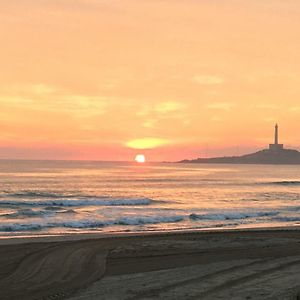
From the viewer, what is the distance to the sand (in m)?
10.6

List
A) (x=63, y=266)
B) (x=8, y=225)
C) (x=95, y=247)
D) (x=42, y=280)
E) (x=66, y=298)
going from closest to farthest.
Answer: (x=66, y=298)
(x=42, y=280)
(x=63, y=266)
(x=95, y=247)
(x=8, y=225)

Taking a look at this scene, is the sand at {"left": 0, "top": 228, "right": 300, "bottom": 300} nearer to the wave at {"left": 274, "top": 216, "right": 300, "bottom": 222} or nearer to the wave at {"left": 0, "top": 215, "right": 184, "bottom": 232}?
the wave at {"left": 0, "top": 215, "right": 184, "bottom": 232}

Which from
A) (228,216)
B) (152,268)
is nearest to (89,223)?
(228,216)

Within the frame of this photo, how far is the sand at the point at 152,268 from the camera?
10.6 meters

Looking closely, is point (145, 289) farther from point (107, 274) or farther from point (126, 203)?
point (126, 203)

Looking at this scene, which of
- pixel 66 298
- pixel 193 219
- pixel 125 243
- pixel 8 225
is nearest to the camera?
pixel 66 298

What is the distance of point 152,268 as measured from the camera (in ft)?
44.1

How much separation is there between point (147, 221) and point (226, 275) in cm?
1859

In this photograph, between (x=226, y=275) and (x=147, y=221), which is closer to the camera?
(x=226, y=275)

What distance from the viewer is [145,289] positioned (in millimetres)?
10742

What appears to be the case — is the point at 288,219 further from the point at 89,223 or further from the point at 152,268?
the point at 152,268

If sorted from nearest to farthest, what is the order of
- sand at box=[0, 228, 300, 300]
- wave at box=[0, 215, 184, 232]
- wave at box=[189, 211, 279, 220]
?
sand at box=[0, 228, 300, 300] → wave at box=[0, 215, 184, 232] → wave at box=[189, 211, 279, 220]

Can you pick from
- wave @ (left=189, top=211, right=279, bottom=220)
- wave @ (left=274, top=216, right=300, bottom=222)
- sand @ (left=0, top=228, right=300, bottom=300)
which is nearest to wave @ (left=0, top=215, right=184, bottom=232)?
wave @ (left=189, top=211, right=279, bottom=220)


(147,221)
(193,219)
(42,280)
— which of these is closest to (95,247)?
(42,280)
